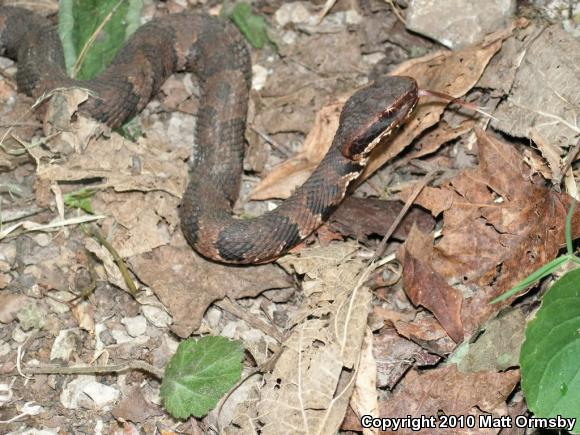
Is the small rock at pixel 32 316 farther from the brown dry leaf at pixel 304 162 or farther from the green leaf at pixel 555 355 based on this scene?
the green leaf at pixel 555 355

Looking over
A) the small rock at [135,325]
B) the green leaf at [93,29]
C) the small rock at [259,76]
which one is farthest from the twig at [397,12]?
the small rock at [135,325]

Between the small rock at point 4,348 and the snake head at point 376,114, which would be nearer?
the small rock at point 4,348

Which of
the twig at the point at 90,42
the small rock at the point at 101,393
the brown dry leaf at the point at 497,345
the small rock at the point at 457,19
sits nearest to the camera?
the brown dry leaf at the point at 497,345

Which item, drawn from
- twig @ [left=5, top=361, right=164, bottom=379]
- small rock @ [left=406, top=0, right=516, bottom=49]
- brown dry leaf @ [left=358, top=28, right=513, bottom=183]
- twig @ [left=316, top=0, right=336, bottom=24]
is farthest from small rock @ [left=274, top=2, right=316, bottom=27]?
twig @ [left=5, top=361, right=164, bottom=379]

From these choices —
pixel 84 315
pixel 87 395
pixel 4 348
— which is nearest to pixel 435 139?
pixel 84 315

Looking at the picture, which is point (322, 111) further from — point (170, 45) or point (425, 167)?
point (170, 45)

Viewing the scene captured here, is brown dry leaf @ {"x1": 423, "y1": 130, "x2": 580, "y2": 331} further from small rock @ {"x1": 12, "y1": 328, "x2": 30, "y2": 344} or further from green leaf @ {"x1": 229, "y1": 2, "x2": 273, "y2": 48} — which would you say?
small rock @ {"x1": 12, "y1": 328, "x2": 30, "y2": 344}

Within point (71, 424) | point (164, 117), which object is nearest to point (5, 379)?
point (71, 424)
